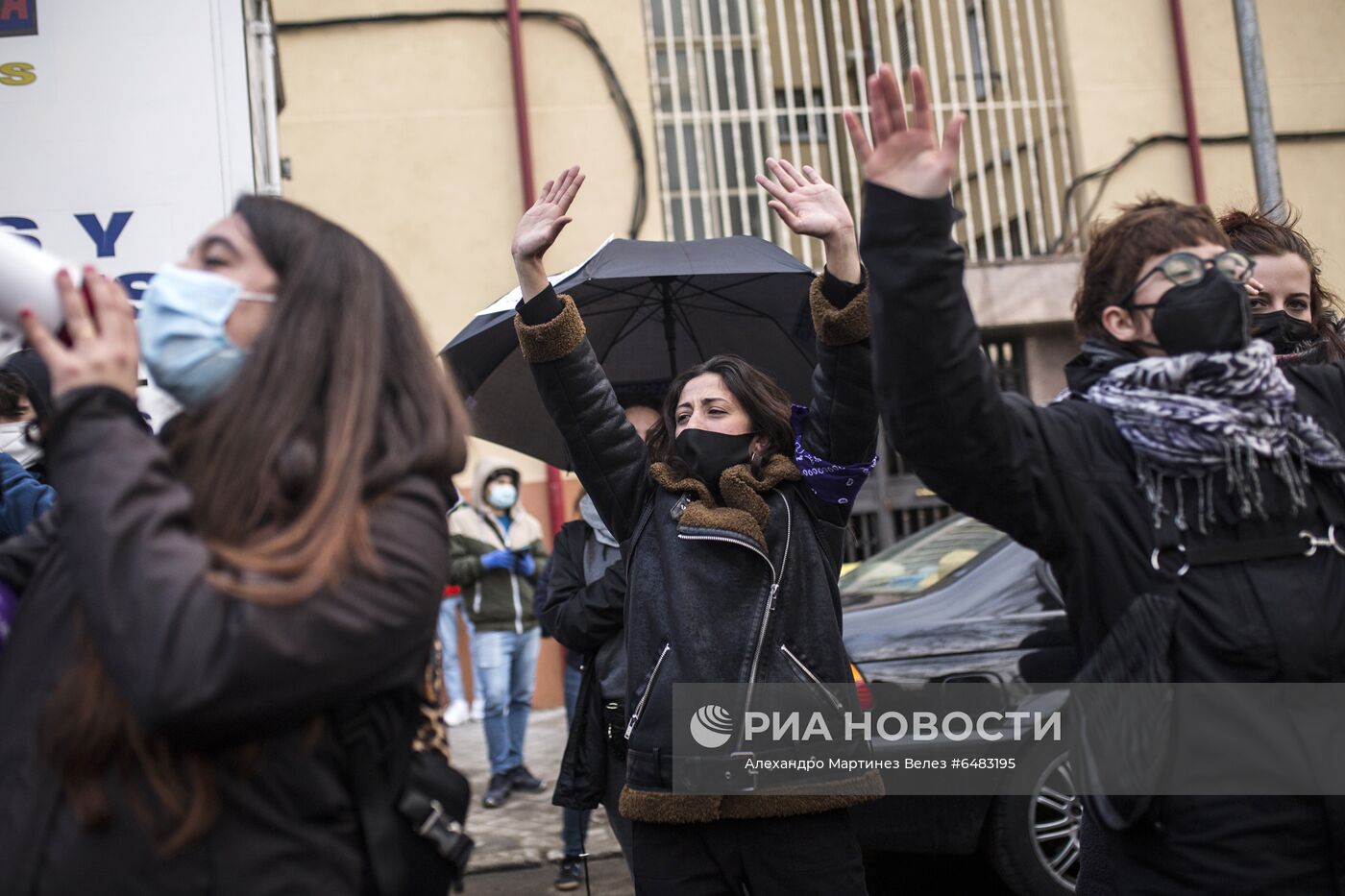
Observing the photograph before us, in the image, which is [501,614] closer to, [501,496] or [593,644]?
[501,496]

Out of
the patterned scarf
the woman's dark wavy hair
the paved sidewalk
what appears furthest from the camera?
the paved sidewalk

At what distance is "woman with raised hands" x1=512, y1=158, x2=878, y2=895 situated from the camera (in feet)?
9.64

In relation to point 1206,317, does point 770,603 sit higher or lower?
lower

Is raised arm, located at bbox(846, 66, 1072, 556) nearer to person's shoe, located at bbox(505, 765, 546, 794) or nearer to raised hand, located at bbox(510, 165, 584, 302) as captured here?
raised hand, located at bbox(510, 165, 584, 302)

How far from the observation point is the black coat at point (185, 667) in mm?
1530

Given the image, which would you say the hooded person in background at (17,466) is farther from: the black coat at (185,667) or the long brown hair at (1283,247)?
the long brown hair at (1283,247)

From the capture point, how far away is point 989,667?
4742mm

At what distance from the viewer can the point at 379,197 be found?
9992mm

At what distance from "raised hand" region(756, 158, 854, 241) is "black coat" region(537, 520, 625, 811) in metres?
1.21

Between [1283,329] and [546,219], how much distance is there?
1.94 m

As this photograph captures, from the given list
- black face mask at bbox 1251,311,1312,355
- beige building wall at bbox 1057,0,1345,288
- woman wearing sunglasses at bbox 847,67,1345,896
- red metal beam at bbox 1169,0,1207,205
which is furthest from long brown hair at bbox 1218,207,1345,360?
red metal beam at bbox 1169,0,1207,205

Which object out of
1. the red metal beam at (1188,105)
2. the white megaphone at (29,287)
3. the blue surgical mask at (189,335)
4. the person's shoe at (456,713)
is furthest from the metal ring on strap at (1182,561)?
the red metal beam at (1188,105)

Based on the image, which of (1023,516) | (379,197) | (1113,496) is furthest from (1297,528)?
(379,197)

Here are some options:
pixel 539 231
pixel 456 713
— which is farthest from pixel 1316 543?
pixel 456 713
